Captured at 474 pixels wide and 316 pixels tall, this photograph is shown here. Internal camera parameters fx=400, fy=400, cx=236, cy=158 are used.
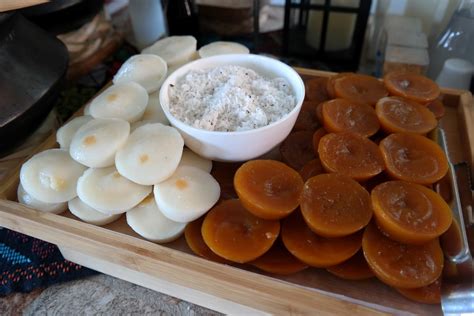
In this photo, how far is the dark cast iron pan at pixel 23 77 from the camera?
696 mm

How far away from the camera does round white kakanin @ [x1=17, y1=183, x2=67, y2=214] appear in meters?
0.65

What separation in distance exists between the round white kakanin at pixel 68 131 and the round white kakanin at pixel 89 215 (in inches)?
4.9

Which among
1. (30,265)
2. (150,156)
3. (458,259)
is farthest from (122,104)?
(458,259)

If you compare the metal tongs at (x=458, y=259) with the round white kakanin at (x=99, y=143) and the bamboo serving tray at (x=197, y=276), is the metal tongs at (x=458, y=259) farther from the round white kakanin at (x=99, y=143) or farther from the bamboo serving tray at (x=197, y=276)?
the round white kakanin at (x=99, y=143)

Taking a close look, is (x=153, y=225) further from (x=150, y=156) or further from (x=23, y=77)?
(x=23, y=77)

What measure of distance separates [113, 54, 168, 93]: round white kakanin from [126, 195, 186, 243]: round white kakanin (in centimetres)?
26

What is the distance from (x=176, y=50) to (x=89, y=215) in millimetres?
402

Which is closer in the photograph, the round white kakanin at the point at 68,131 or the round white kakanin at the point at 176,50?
the round white kakanin at the point at 68,131

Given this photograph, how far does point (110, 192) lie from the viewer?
617 mm

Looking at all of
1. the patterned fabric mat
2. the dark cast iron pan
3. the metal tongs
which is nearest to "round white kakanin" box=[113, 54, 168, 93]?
the dark cast iron pan

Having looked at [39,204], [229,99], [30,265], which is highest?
[229,99]

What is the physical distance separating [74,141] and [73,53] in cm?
52

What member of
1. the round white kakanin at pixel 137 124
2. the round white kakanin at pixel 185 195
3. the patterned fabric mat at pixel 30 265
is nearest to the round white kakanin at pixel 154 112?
the round white kakanin at pixel 137 124

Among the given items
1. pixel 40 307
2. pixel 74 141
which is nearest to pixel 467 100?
pixel 74 141
